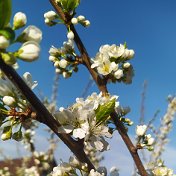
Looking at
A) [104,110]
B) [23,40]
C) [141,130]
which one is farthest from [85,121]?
[141,130]

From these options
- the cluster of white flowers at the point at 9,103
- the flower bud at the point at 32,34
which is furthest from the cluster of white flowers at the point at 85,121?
the flower bud at the point at 32,34

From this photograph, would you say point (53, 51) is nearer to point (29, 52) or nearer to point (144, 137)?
point (144, 137)

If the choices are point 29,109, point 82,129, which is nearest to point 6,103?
point 29,109

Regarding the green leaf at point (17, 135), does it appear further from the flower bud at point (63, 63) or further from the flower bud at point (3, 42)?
the flower bud at point (63, 63)

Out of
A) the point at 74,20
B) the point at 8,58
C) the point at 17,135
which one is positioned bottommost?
the point at 8,58

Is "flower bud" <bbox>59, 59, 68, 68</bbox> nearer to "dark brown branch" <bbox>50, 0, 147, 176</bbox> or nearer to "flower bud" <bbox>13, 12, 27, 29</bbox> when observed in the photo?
"dark brown branch" <bbox>50, 0, 147, 176</bbox>

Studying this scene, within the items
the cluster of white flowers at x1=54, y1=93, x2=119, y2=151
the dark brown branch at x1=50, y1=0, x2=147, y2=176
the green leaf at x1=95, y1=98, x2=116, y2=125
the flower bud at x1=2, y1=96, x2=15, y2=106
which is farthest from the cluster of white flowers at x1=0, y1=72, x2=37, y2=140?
the dark brown branch at x1=50, y1=0, x2=147, y2=176
